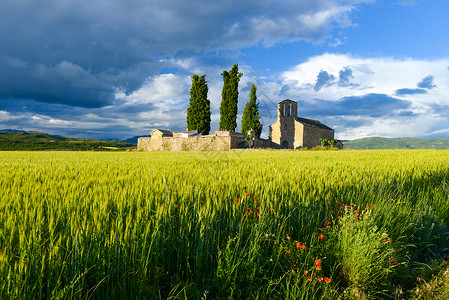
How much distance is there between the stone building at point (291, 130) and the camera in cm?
4181

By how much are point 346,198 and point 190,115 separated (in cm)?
3670

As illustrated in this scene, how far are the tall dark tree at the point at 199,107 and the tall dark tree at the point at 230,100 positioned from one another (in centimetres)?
240

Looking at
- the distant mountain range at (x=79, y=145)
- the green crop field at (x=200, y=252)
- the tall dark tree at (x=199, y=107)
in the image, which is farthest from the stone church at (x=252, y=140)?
the green crop field at (x=200, y=252)

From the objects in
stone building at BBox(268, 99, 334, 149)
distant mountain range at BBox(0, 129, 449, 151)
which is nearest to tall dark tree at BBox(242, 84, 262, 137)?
stone building at BBox(268, 99, 334, 149)

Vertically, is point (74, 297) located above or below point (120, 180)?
below

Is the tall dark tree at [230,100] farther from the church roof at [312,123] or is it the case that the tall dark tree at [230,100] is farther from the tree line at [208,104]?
the church roof at [312,123]

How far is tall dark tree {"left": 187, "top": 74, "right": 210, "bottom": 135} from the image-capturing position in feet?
123

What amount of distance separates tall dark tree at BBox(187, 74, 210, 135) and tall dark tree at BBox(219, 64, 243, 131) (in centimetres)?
240

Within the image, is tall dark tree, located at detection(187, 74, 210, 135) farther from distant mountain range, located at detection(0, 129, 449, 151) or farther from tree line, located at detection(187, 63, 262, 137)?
distant mountain range, located at detection(0, 129, 449, 151)

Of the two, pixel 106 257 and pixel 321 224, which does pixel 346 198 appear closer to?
pixel 321 224

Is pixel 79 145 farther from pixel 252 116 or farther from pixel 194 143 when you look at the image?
pixel 252 116

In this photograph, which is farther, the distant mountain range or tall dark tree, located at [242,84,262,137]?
tall dark tree, located at [242,84,262,137]

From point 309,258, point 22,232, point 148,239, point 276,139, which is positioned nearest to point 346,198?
point 309,258

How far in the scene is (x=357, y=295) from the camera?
1779 millimetres
